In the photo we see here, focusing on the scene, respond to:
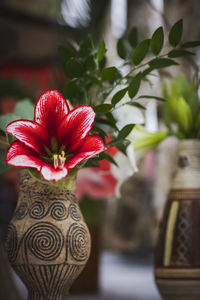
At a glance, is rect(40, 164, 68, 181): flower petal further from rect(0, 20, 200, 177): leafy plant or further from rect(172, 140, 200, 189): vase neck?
rect(172, 140, 200, 189): vase neck

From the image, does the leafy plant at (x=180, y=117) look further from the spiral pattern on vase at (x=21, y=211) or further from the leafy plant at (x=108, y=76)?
the spiral pattern on vase at (x=21, y=211)

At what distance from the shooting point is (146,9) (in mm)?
1510

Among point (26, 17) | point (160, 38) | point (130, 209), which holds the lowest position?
point (130, 209)

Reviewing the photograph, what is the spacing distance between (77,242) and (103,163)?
313 mm

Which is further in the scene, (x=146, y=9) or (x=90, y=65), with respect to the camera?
(x=146, y=9)

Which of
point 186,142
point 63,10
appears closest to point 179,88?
point 186,142

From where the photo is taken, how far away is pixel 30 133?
0.43 m

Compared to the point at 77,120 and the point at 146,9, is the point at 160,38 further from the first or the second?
the point at 146,9

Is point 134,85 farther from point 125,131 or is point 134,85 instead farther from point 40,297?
point 40,297

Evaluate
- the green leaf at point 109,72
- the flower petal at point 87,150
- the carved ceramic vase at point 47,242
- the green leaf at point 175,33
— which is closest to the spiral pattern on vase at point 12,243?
the carved ceramic vase at point 47,242

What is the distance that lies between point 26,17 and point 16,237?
1.60 m

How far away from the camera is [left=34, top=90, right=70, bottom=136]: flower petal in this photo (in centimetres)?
44

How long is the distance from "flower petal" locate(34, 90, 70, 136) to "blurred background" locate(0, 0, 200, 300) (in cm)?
32

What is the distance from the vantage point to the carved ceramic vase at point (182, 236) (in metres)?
0.60
